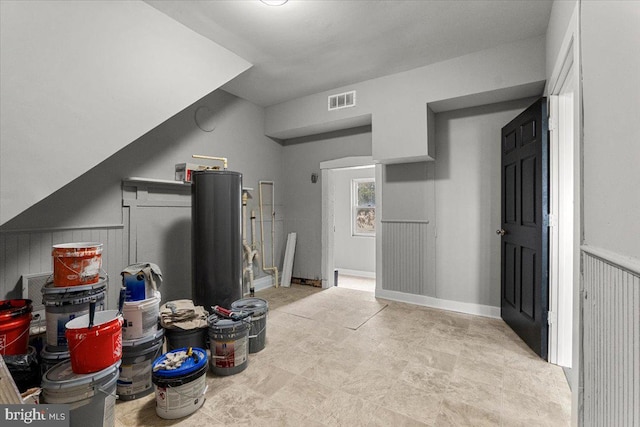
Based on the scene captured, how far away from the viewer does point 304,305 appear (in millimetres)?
3826

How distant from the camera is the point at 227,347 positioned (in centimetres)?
221

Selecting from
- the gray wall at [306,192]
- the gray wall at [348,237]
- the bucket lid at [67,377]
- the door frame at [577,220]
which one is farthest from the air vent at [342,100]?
the bucket lid at [67,377]

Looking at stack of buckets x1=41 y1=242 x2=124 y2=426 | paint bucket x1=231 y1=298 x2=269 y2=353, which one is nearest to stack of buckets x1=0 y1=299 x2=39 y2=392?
stack of buckets x1=41 y1=242 x2=124 y2=426

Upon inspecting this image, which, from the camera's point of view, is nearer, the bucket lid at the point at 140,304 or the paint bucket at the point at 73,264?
the paint bucket at the point at 73,264

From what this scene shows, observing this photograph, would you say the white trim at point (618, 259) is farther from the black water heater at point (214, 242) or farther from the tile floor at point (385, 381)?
the black water heater at point (214, 242)

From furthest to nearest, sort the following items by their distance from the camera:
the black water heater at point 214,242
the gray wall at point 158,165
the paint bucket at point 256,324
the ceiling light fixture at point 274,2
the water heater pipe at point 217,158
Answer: the water heater pipe at point 217,158, the black water heater at point 214,242, the paint bucket at point 256,324, the gray wall at point 158,165, the ceiling light fixture at point 274,2

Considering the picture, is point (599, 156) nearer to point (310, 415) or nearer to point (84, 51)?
point (310, 415)

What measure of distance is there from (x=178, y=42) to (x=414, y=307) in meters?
3.91

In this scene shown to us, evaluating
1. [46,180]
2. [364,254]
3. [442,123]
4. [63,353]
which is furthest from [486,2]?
[364,254]

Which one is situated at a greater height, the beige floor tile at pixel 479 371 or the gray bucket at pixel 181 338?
the gray bucket at pixel 181 338

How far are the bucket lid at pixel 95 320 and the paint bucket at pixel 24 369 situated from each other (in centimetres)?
30

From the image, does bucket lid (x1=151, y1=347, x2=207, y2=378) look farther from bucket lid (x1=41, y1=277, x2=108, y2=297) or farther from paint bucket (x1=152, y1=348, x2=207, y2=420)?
bucket lid (x1=41, y1=277, x2=108, y2=297)

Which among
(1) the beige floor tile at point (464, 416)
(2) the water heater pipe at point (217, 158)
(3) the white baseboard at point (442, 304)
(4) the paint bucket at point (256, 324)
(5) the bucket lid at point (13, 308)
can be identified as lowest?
(1) the beige floor tile at point (464, 416)

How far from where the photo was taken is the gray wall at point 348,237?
600 cm
